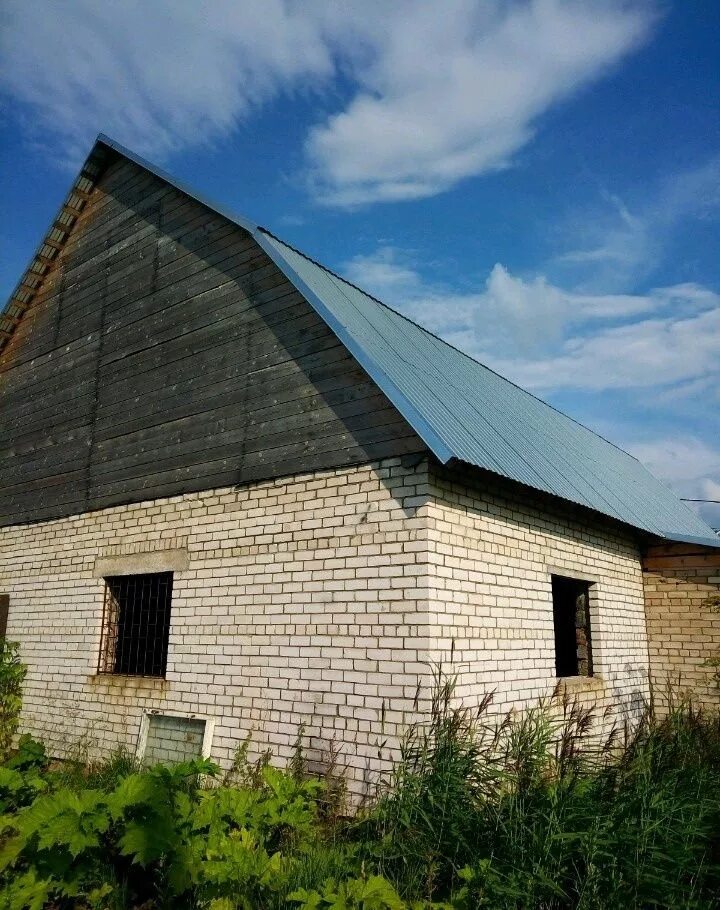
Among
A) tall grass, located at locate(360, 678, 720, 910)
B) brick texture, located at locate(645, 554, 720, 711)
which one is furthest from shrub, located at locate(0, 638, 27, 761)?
brick texture, located at locate(645, 554, 720, 711)

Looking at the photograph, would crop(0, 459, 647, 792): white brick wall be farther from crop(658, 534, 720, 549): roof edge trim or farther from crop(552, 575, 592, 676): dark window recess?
crop(658, 534, 720, 549): roof edge trim

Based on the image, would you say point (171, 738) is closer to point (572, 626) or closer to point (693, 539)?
point (572, 626)

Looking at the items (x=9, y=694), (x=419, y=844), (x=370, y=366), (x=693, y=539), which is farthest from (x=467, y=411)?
(x=9, y=694)

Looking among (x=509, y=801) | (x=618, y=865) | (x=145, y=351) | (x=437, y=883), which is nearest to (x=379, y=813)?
(x=437, y=883)

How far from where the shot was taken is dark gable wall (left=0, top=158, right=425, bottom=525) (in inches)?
271

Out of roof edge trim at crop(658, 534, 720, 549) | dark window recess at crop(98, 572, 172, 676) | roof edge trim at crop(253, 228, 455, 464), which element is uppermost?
roof edge trim at crop(253, 228, 455, 464)

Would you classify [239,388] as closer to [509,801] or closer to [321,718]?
[321,718]

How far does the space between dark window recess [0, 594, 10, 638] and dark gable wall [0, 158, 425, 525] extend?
1.08 meters

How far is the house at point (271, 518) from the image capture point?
6.17m

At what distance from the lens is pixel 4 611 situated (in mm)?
9664

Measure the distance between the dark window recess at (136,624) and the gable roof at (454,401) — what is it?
11.8 feet

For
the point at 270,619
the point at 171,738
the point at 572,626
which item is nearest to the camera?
the point at 270,619

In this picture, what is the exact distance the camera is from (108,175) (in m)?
10.3

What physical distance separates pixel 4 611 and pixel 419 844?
24.6 ft
